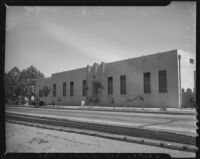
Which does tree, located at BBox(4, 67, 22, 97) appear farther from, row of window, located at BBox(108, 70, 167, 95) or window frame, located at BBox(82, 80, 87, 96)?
window frame, located at BBox(82, 80, 87, 96)

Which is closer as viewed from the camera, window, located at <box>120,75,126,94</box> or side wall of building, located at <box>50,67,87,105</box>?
window, located at <box>120,75,126,94</box>

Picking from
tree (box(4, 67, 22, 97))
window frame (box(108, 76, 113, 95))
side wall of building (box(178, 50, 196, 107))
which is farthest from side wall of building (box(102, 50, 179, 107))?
tree (box(4, 67, 22, 97))

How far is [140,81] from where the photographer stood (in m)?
26.6

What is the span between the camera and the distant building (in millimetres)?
23109

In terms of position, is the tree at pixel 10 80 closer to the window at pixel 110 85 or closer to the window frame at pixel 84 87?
the window at pixel 110 85

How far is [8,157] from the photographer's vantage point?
321 cm

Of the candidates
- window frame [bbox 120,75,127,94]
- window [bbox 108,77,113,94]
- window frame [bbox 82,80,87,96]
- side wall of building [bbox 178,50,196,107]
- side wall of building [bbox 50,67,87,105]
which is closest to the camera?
side wall of building [bbox 178,50,196,107]

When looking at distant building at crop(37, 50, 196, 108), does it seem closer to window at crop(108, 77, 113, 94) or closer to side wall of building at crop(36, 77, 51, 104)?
window at crop(108, 77, 113, 94)

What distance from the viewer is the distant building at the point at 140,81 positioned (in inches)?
910

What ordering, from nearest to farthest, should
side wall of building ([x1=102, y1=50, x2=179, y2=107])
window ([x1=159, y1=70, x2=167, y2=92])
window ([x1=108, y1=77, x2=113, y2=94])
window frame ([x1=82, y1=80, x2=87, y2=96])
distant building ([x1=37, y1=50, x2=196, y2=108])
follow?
distant building ([x1=37, y1=50, x2=196, y2=108]) → side wall of building ([x1=102, y1=50, x2=179, y2=107]) → window ([x1=159, y1=70, x2=167, y2=92]) → window ([x1=108, y1=77, x2=113, y2=94]) → window frame ([x1=82, y1=80, x2=87, y2=96])

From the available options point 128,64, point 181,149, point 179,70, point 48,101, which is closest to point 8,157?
point 181,149

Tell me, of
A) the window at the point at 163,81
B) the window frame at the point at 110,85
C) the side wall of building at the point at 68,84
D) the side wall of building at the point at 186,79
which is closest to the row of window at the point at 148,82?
the window at the point at 163,81

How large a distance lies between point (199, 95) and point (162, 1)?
121cm
